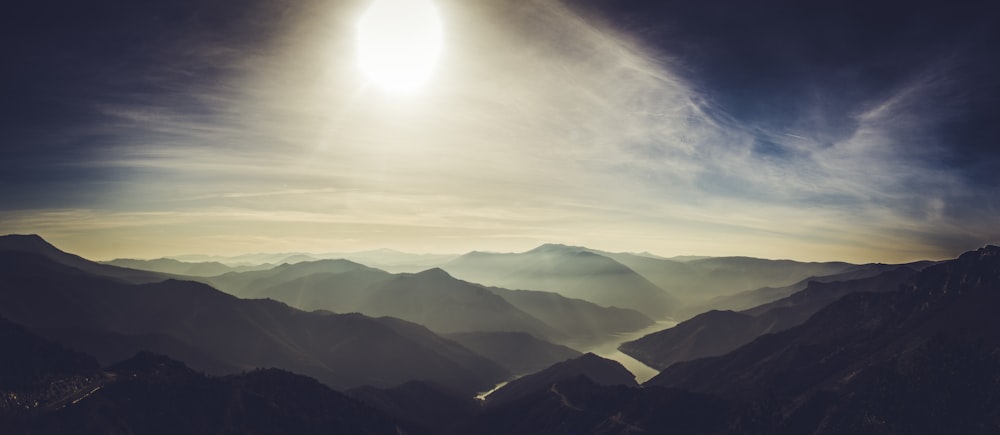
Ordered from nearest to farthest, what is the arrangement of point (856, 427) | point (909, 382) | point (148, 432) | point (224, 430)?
point (148, 432) → point (224, 430) → point (856, 427) → point (909, 382)

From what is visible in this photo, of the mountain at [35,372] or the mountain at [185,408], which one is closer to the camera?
the mountain at [185,408]

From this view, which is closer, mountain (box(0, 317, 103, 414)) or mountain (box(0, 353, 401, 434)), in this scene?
mountain (box(0, 353, 401, 434))

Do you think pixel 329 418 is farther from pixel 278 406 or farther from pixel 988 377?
pixel 988 377

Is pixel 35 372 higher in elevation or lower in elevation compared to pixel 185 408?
higher

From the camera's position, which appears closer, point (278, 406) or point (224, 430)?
point (224, 430)

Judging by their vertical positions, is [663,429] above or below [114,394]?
below

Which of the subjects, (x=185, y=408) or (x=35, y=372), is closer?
(x=185, y=408)

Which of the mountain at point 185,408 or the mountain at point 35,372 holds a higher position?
the mountain at point 35,372

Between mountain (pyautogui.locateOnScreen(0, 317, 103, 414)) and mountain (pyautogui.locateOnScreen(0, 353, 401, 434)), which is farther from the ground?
mountain (pyautogui.locateOnScreen(0, 317, 103, 414))

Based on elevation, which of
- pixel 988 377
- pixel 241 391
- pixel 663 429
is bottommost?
pixel 663 429

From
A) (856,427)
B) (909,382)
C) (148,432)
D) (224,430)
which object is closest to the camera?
(148,432)

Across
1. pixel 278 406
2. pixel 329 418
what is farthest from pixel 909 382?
pixel 278 406
